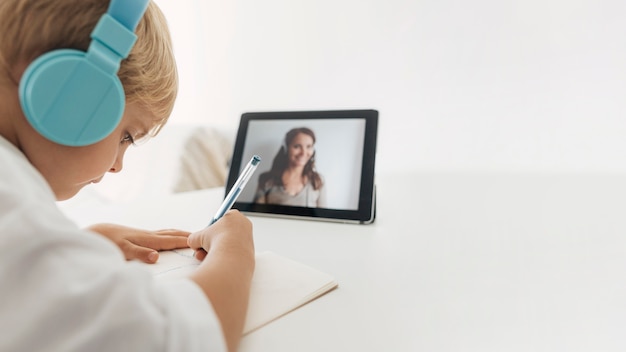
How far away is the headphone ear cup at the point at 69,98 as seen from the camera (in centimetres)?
30

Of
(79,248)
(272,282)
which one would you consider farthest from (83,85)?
(272,282)

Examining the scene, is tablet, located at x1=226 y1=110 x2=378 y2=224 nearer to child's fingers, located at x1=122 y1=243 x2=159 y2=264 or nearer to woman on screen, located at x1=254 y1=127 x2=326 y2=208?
woman on screen, located at x1=254 y1=127 x2=326 y2=208

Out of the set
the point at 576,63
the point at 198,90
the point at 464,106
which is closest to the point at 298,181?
the point at 464,106

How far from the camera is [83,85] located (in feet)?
1.02

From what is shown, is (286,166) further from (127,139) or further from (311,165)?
(127,139)

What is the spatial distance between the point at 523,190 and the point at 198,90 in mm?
1535

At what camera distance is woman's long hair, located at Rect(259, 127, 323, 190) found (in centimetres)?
77

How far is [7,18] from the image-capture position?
12.8 inches

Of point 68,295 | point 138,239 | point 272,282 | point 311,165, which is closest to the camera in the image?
point 68,295

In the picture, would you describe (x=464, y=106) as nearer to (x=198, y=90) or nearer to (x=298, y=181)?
(x=298, y=181)

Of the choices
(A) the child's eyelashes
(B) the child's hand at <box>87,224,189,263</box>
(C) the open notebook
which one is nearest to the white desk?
(C) the open notebook

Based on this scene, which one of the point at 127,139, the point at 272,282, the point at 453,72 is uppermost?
the point at 453,72

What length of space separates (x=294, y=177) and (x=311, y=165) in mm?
40

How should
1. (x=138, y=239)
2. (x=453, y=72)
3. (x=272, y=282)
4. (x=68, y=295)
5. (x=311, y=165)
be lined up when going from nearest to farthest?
(x=68, y=295)
(x=272, y=282)
(x=138, y=239)
(x=311, y=165)
(x=453, y=72)
